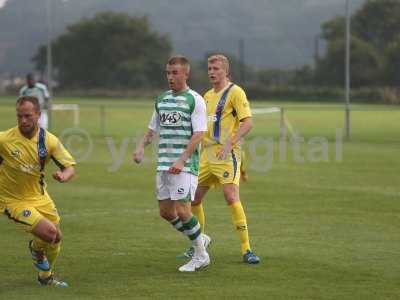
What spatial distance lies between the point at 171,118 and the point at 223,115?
46.9 inches

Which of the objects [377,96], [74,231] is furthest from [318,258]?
[377,96]

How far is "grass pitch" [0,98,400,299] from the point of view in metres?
9.22

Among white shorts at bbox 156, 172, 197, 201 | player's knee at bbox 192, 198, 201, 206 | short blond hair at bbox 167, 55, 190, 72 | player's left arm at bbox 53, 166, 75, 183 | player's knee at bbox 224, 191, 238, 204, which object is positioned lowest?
player's knee at bbox 192, 198, 201, 206

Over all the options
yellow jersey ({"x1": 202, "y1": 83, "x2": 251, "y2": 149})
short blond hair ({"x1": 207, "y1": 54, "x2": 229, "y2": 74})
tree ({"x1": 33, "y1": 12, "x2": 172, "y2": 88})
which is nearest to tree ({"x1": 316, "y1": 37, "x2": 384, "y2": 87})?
tree ({"x1": 33, "y1": 12, "x2": 172, "y2": 88})

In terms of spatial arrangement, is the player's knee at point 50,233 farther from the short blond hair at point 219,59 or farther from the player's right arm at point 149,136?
the short blond hair at point 219,59

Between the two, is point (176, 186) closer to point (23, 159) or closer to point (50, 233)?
point (50, 233)

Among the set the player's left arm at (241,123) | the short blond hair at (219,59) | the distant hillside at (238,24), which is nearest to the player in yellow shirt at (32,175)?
the player's left arm at (241,123)

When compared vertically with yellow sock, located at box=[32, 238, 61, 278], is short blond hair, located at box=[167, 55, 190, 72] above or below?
above

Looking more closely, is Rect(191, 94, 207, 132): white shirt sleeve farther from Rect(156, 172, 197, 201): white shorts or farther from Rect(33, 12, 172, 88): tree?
Rect(33, 12, 172, 88): tree

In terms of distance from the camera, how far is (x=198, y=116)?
989cm

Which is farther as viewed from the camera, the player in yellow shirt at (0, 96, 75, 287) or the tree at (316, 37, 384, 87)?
the tree at (316, 37, 384, 87)

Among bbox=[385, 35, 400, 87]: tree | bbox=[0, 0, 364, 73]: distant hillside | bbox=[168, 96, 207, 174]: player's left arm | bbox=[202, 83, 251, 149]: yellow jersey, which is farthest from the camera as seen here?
bbox=[0, 0, 364, 73]: distant hillside

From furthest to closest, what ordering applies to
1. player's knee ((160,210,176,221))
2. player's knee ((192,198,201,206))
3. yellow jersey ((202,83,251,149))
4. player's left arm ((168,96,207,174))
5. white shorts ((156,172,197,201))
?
player's knee ((192,198,201,206)), yellow jersey ((202,83,251,149)), player's knee ((160,210,176,221)), white shorts ((156,172,197,201)), player's left arm ((168,96,207,174))

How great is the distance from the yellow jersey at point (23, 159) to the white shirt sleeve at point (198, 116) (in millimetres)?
1379
